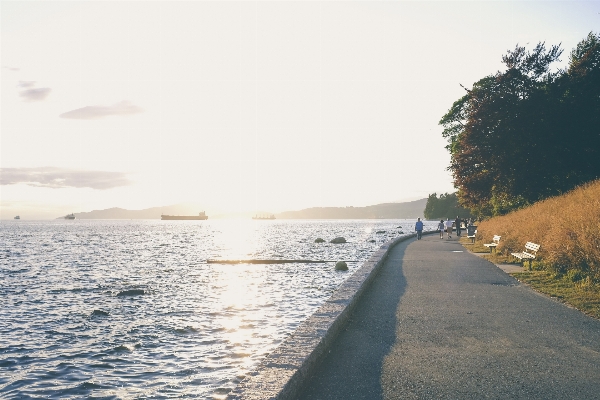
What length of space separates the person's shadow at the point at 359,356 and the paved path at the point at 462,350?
12 millimetres

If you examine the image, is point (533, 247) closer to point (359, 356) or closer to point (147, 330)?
point (359, 356)

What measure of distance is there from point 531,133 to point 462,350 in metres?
29.3

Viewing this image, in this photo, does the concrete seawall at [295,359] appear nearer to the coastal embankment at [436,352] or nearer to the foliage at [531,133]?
the coastal embankment at [436,352]

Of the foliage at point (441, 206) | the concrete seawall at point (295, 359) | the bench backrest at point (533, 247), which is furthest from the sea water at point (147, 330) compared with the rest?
the foliage at point (441, 206)

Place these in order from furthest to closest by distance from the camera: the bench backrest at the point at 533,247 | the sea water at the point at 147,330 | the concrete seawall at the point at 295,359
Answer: the bench backrest at the point at 533,247, the sea water at the point at 147,330, the concrete seawall at the point at 295,359

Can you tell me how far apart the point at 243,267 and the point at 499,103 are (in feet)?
67.2

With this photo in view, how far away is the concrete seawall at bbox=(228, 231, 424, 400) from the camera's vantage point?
5617 millimetres

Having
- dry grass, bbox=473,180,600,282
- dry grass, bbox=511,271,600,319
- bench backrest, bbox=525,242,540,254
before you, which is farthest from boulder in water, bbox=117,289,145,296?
dry grass, bbox=473,180,600,282

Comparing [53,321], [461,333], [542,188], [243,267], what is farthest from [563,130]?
[53,321]

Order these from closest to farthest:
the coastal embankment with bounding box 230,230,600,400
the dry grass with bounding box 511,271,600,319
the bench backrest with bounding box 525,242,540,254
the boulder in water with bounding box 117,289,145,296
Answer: the coastal embankment with bounding box 230,230,600,400
the dry grass with bounding box 511,271,600,319
the bench backrest with bounding box 525,242,540,254
the boulder in water with bounding box 117,289,145,296

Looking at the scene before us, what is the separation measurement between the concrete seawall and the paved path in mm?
195

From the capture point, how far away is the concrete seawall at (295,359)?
18.4 feet

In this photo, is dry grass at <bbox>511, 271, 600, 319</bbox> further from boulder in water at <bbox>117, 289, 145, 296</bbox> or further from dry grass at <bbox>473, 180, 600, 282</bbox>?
boulder in water at <bbox>117, 289, 145, 296</bbox>

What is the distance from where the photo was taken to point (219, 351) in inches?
424
